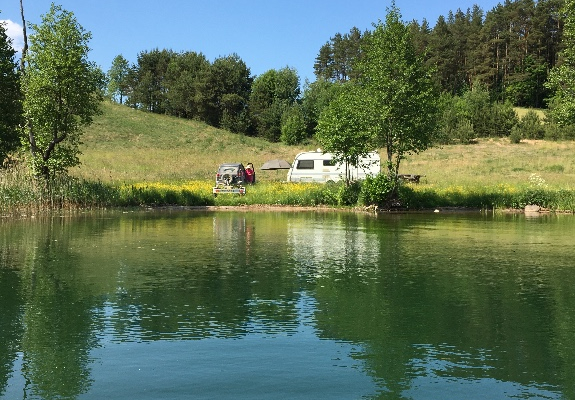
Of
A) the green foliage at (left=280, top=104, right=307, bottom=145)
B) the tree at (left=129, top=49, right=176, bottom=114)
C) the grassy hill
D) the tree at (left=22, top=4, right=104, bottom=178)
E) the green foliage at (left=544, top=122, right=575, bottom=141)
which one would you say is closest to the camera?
the tree at (left=22, top=4, right=104, bottom=178)

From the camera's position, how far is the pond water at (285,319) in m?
8.15

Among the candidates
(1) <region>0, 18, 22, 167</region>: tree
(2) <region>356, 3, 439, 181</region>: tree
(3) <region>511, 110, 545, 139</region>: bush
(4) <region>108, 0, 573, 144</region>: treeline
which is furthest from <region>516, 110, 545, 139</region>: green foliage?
(1) <region>0, 18, 22, 167</region>: tree

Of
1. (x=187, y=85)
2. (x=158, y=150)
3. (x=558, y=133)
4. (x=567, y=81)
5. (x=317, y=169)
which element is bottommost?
(x=317, y=169)

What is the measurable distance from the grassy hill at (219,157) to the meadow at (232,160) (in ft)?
0.30

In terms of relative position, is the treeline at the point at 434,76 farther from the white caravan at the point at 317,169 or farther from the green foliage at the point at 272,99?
the white caravan at the point at 317,169

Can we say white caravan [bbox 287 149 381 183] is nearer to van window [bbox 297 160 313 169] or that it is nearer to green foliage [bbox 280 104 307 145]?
van window [bbox 297 160 313 169]

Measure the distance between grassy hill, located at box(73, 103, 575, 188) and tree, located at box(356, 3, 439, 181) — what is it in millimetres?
5679

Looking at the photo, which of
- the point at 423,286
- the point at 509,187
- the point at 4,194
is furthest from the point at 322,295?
the point at 509,187

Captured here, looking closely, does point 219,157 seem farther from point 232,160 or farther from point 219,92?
point 219,92

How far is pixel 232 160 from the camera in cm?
6756

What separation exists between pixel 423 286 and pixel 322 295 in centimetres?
249

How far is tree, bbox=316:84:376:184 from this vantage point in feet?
125

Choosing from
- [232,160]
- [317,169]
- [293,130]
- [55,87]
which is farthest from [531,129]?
[55,87]

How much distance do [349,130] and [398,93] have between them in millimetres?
3838
